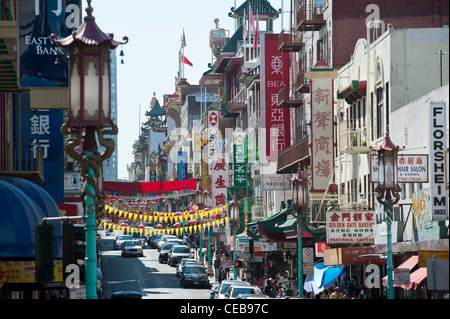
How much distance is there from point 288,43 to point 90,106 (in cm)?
4003

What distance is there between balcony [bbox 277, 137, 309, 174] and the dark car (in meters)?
20.7

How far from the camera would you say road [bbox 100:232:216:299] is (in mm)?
52628

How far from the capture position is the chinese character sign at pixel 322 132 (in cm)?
4144

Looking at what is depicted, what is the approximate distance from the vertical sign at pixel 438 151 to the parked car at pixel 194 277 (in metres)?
33.3

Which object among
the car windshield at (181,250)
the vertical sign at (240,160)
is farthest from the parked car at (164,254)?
the vertical sign at (240,160)

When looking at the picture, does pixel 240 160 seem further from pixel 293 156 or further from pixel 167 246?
pixel 293 156

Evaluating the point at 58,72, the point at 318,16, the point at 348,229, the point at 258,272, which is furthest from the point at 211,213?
the point at 58,72

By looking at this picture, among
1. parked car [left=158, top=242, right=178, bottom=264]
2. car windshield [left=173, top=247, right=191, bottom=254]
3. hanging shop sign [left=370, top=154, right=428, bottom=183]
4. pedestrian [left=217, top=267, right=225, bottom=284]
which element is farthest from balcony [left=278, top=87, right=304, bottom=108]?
parked car [left=158, top=242, right=178, bottom=264]

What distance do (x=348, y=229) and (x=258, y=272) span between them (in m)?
30.9

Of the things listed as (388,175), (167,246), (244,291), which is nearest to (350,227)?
(244,291)

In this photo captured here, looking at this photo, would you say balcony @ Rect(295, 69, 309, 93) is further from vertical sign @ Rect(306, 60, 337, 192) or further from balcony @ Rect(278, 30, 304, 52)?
vertical sign @ Rect(306, 60, 337, 192)

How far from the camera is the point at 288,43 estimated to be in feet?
178

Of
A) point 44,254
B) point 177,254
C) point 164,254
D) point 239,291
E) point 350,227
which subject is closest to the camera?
point 44,254

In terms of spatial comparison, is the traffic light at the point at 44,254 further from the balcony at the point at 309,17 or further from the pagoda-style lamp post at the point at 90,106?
the balcony at the point at 309,17
